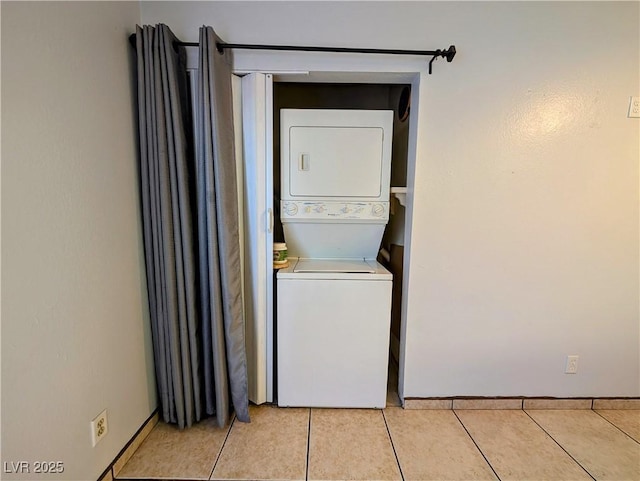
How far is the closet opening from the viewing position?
197cm

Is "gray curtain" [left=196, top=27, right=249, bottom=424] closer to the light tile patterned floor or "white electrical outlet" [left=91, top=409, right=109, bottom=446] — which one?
the light tile patterned floor

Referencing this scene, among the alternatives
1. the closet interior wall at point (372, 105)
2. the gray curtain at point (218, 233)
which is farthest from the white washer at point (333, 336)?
the closet interior wall at point (372, 105)

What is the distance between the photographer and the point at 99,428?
1205 millimetres

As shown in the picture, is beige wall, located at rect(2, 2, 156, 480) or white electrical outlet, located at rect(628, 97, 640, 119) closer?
beige wall, located at rect(2, 2, 156, 480)

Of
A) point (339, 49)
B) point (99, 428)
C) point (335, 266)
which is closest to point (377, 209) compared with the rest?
point (335, 266)

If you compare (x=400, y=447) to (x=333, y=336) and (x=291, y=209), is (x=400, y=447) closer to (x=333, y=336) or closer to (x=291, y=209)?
(x=333, y=336)

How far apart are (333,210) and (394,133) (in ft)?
3.29

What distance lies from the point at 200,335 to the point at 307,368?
64cm

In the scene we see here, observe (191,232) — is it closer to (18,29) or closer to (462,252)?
(18,29)

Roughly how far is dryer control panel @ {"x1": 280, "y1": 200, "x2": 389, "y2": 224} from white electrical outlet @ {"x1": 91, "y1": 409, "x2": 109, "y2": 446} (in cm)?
123

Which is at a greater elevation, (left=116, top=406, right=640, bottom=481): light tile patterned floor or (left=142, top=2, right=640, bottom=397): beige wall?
(left=142, top=2, right=640, bottom=397): beige wall

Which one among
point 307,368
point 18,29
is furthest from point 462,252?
point 18,29

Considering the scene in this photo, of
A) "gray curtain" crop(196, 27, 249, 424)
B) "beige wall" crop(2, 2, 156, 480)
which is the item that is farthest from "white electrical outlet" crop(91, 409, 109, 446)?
"gray curtain" crop(196, 27, 249, 424)

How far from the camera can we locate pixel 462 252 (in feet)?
5.35
